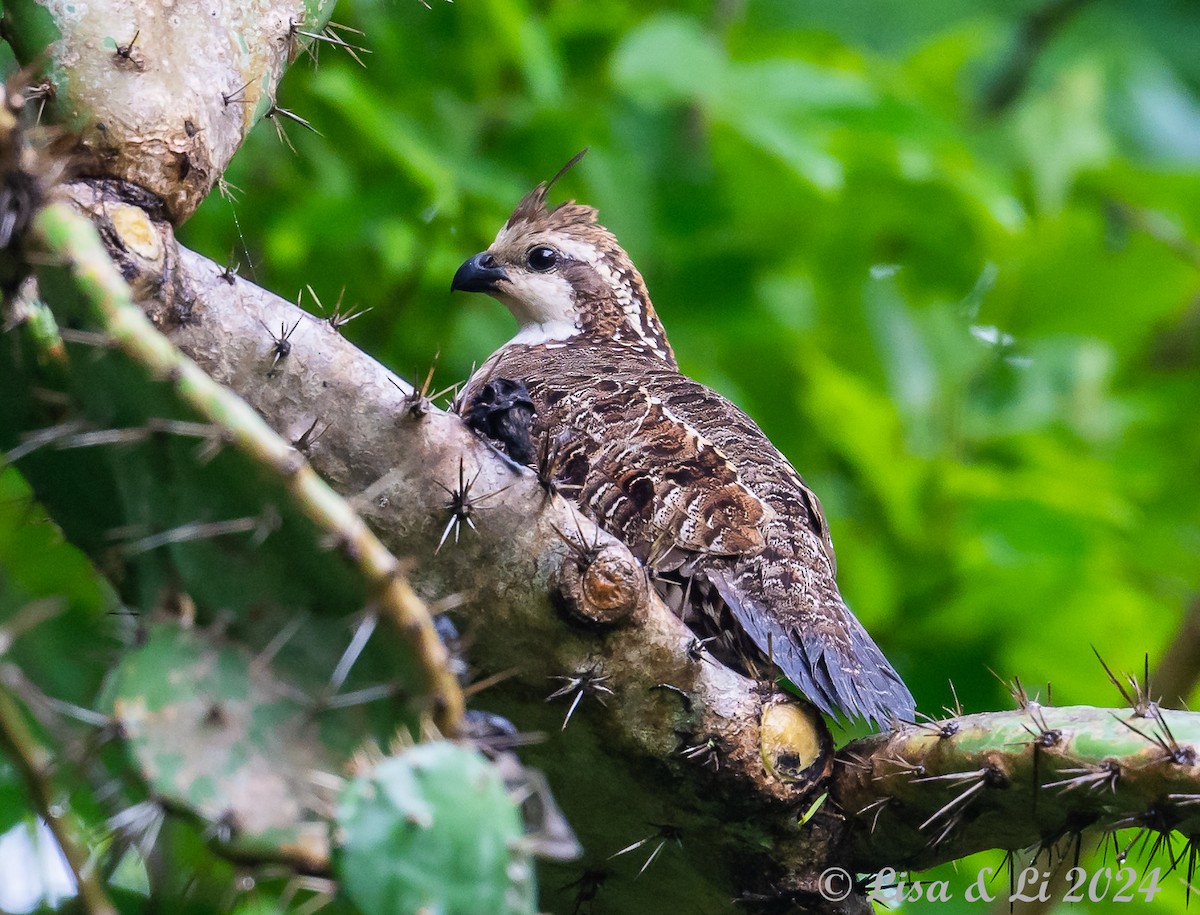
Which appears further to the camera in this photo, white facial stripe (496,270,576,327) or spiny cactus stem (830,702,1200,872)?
white facial stripe (496,270,576,327)

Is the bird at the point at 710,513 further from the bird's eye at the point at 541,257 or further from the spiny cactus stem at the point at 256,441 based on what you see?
the bird's eye at the point at 541,257

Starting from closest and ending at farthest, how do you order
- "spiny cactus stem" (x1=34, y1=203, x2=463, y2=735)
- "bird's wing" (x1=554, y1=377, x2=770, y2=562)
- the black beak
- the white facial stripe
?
"spiny cactus stem" (x1=34, y1=203, x2=463, y2=735), "bird's wing" (x1=554, y1=377, x2=770, y2=562), the black beak, the white facial stripe

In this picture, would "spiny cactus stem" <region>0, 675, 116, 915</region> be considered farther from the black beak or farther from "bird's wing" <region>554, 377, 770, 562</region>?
the black beak

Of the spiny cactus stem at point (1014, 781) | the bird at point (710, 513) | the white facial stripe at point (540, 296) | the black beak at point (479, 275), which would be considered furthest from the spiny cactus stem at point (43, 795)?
the white facial stripe at point (540, 296)

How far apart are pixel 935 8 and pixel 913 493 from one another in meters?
3.42

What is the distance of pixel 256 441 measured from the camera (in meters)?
1.85

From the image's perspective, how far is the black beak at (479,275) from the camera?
5160 mm

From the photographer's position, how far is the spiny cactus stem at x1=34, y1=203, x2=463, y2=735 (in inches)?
71.7

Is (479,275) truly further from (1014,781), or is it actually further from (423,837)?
(423,837)

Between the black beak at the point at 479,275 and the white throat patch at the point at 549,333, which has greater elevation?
the black beak at the point at 479,275

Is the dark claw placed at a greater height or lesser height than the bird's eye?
greater

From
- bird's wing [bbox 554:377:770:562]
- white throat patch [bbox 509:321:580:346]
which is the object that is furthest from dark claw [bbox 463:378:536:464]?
white throat patch [bbox 509:321:580:346]

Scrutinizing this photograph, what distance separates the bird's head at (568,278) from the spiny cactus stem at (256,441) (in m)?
3.32

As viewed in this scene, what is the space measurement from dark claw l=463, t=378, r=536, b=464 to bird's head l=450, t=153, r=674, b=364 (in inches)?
93.0
